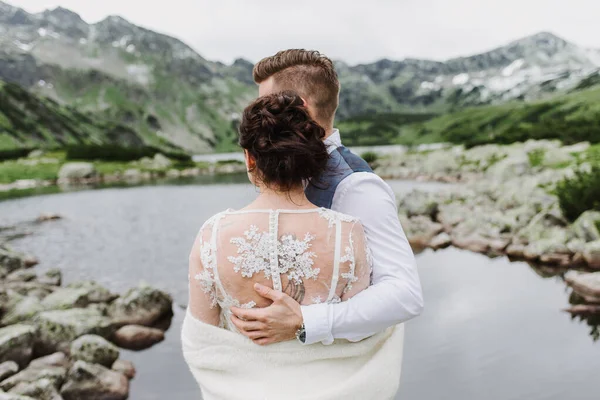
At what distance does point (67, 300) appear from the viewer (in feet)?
48.3

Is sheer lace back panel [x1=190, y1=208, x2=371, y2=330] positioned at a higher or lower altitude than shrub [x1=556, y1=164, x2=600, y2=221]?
higher

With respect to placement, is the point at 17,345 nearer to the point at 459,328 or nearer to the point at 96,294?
the point at 96,294

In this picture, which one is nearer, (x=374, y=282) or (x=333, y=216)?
(x=333, y=216)

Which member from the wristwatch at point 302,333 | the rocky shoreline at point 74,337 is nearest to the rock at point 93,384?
the rocky shoreline at point 74,337

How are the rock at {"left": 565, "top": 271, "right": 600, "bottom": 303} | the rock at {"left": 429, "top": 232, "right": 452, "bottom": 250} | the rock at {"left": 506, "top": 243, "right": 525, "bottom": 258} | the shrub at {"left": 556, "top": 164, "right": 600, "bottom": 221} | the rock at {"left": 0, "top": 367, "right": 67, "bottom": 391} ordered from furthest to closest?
the rock at {"left": 429, "top": 232, "right": 452, "bottom": 250} → the shrub at {"left": 556, "top": 164, "right": 600, "bottom": 221} → the rock at {"left": 506, "top": 243, "right": 525, "bottom": 258} → the rock at {"left": 565, "top": 271, "right": 600, "bottom": 303} → the rock at {"left": 0, "top": 367, "right": 67, "bottom": 391}

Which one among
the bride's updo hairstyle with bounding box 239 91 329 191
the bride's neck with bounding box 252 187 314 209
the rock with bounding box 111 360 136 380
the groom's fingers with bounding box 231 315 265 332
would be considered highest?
the bride's updo hairstyle with bounding box 239 91 329 191

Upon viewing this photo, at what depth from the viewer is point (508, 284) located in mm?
16594

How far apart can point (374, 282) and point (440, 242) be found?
21.9m

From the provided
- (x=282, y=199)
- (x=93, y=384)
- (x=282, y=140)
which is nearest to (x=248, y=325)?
(x=282, y=199)

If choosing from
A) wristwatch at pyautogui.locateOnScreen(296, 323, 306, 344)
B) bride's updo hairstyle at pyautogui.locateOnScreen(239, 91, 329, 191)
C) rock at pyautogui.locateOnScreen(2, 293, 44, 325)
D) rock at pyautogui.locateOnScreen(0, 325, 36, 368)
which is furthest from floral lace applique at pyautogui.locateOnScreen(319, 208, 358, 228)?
rock at pyautogui.locateOnScreen(2, 293, 44, 325)

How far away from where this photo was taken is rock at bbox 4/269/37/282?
18.7 meters

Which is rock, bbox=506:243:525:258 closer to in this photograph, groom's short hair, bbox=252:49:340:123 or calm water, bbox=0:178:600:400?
calm water, bbox=0:178:600:400

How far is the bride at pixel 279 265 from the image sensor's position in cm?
246

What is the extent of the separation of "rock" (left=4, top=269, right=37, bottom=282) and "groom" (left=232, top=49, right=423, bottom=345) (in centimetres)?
1966
